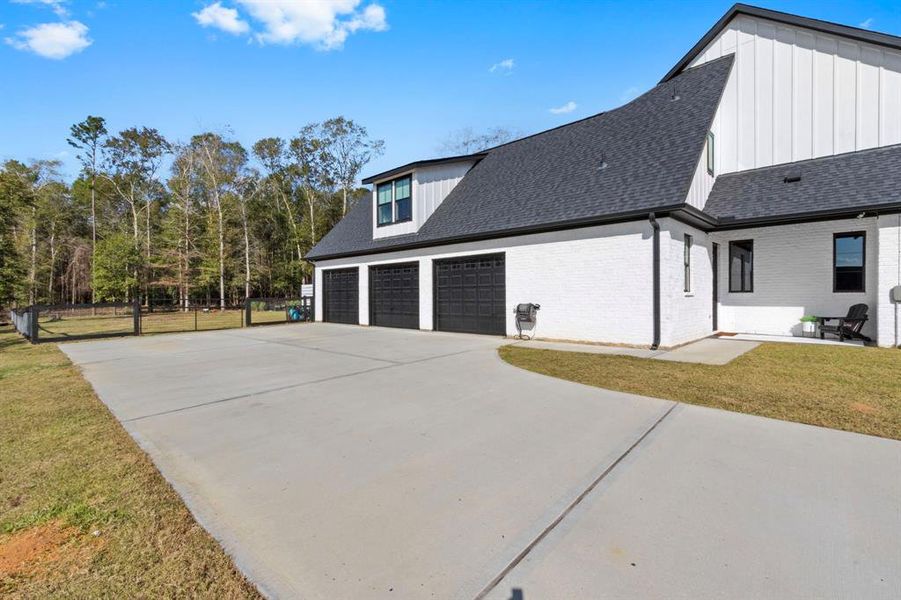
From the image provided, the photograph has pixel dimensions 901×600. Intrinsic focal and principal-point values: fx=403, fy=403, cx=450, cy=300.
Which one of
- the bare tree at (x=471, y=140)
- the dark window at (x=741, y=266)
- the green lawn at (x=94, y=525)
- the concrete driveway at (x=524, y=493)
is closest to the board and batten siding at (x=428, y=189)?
the dark window at (x=741, y=266)

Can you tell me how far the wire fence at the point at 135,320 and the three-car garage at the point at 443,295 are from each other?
390 centimetres

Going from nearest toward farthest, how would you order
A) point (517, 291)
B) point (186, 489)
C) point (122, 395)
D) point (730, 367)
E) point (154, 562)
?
point (154, 562)
point (186, 489)
point (122, 395)
point (730, 367)
point (517, 291)

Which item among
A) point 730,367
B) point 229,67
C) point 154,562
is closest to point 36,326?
point 229,67

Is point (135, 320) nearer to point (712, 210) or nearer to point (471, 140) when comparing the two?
point (712, 210)

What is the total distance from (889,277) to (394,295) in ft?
46.4

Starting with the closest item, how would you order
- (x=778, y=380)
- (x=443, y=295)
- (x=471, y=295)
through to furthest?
(x=778, y=380) < (x=471, y=295) < (x=443, y=295)

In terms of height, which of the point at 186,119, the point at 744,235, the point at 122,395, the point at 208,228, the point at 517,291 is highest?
the point at 186,119

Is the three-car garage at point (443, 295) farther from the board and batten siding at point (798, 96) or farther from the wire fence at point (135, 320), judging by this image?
the board and batten siding at point (798, 96)

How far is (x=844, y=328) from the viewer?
9.80 m

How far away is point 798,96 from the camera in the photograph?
11492mm

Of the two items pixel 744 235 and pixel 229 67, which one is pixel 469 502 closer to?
pixel 744 235

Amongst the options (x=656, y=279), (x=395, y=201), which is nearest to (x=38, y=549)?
(x=656, y=279)

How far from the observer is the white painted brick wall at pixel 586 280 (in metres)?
9.72

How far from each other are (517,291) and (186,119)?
112 ft
